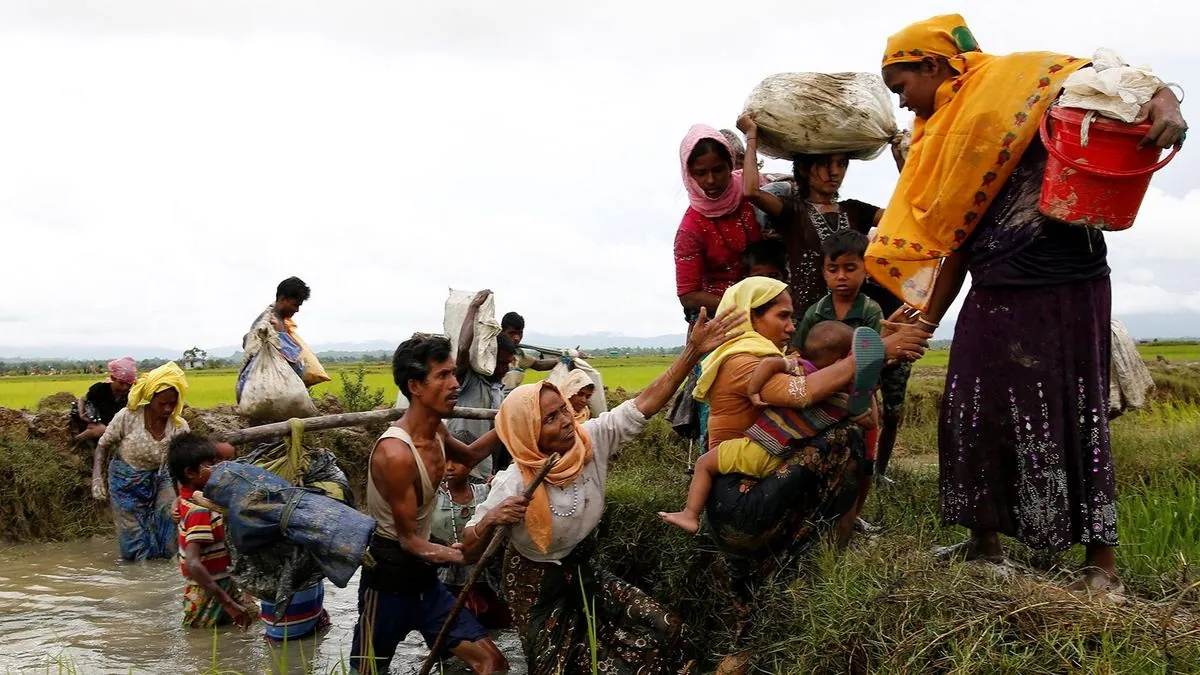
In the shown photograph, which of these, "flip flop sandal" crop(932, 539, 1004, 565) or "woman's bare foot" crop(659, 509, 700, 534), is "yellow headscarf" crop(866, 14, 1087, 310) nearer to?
"flip flop sandal" crop(932, 539, 1004, 565)

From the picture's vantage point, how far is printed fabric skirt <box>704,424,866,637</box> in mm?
3641

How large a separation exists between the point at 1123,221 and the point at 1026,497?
102 centimetres

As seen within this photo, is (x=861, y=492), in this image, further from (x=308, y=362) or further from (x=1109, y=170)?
(x=308, y=362)

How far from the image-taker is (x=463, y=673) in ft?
16.3

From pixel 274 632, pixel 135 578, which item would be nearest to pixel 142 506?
pixel 135 578

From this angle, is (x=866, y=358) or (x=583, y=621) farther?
(x=583, y=621)

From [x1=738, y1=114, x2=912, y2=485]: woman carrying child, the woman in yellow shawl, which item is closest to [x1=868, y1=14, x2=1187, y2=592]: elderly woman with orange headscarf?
[x1=738, y1=114, x2=912, y2=485]: woman carrying child

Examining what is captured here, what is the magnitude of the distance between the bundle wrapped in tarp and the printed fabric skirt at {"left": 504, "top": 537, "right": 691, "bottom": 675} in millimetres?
762

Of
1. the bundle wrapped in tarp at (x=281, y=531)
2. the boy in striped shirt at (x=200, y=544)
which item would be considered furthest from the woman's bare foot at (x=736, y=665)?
the boy in striped shirt at (x=200, y=544)

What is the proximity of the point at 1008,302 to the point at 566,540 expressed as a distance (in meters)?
2.13

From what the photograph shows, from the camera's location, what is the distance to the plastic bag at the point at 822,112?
14.2ft

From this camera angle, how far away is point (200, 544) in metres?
5.34

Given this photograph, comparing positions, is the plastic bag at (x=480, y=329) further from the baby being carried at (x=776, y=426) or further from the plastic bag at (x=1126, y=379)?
the plastic bag at (x=1126, y=379)

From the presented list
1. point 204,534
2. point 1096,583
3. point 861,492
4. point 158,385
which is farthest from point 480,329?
point 1096,583
